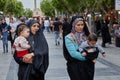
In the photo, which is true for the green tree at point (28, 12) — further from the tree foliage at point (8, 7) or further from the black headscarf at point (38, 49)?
the black headscarf at point (38, 49)

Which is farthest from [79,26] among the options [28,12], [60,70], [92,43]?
[28,12]

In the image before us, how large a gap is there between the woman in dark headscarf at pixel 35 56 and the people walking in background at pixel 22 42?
0.07 metres

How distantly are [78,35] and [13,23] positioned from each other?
14.6 meters

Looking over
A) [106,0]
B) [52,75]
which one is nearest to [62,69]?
[52,75]

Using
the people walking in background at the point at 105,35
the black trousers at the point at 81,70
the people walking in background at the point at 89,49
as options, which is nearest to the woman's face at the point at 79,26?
the people walking in background at the point at 89,49

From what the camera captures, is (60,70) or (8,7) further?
(8,7)

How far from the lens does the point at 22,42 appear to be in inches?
281

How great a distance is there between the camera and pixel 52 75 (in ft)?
41.9

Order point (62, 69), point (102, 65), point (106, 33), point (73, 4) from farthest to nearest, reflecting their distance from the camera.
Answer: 1. point (73, 4)
2. point (106, 33)
3. point (102, 65)
4. point (62, 69)

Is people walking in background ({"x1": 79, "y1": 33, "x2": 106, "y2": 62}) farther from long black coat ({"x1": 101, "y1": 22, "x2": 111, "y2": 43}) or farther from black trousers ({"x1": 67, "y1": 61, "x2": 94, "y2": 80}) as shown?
long black coat ({"x1": 101, "y1": 22, "x2": 111, "y2": 43})

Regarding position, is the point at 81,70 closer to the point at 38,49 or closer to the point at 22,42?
the point at 38,49

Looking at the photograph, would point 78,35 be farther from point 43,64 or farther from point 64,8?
point 64,8

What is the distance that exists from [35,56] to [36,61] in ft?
0.29

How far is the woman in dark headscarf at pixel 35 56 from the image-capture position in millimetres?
7109
